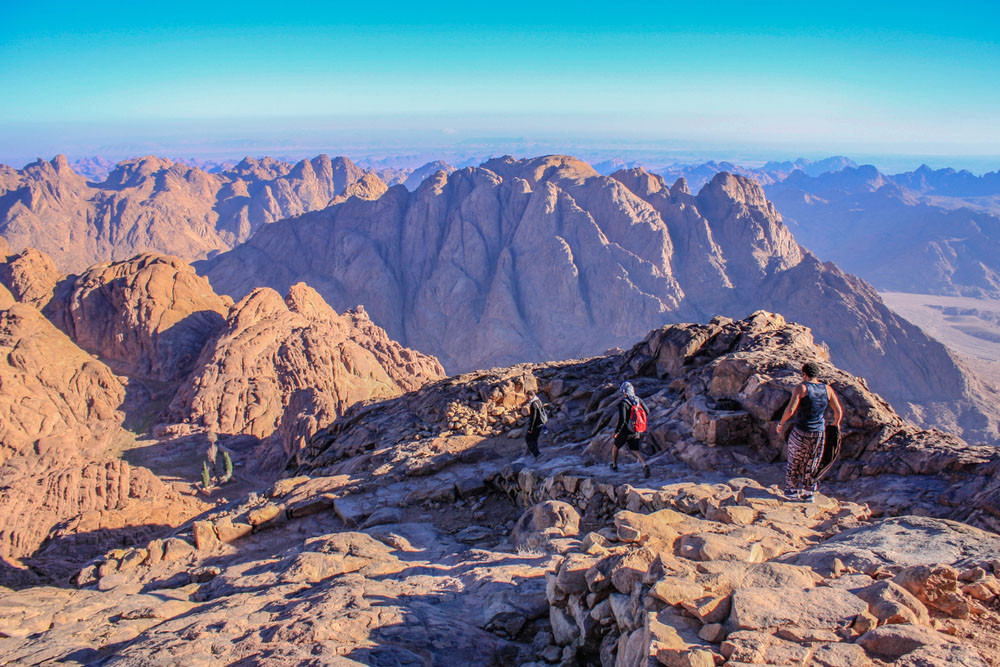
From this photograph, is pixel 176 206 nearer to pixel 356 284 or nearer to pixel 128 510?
pixel 356 284

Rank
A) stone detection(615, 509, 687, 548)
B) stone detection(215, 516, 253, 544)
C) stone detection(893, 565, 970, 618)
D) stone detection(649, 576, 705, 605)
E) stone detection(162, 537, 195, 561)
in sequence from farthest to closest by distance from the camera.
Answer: stone detection(215, 516, 253, 544) < stone detection(162, 537, 195, 561) < stone detection(615, 509, 687, 548) < stone detection(649, 576, 705, 605) < stone detection(893, 565, 970, 618)

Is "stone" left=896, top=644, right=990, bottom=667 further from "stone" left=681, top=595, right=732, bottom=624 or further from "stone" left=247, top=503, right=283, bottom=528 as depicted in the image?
"stone" left=247, top=503, right=283, bottom=528

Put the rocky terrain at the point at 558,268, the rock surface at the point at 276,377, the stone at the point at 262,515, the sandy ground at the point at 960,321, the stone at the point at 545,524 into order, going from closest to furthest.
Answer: the stone at the point at 545,524
the stone at the point at 262,515
the rock surface at the point at 276,377
the rocky terrain at the point at 558,268
the sandy ground at the point at 960,321

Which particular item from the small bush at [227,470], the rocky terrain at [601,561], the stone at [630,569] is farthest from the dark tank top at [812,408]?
the small bush at [227,470]

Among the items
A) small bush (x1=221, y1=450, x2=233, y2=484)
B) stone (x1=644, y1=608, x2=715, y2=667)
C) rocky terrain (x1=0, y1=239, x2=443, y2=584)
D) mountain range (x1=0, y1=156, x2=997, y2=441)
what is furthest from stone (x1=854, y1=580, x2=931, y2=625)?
mountain range (x1=0, y1=156, x2=997, y2=441)

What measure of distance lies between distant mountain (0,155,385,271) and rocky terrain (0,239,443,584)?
7318 centimetres

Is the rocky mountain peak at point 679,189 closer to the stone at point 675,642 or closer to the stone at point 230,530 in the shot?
the stone at point 230,530

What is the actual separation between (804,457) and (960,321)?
515ft

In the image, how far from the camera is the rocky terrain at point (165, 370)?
3938 cm

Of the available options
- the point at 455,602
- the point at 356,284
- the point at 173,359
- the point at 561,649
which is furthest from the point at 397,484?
the point at 356,284

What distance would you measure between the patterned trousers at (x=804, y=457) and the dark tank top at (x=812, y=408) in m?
0.10

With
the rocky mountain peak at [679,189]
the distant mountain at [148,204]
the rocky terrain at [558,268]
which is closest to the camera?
the rocky terrain at [558,268]

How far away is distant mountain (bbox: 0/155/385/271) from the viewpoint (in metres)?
126

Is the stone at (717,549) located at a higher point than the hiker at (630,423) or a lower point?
higher
